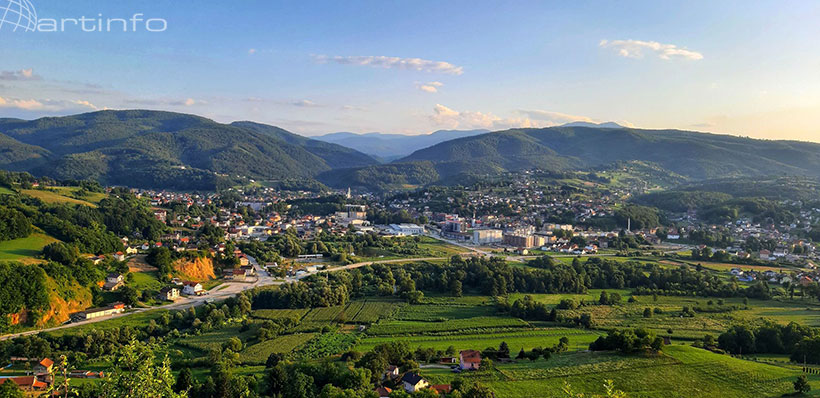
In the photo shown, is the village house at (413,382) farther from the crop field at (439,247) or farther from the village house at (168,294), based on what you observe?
the crop field at (439,247)

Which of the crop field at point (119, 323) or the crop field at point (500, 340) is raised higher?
the crop field at point (500, 340)

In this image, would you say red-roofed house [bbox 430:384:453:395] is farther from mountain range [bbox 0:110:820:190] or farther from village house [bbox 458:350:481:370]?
mountain range [bbox 0:110:820:190]

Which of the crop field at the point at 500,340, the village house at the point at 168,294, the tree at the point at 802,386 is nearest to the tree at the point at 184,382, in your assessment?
the crop field at the point at 500,340

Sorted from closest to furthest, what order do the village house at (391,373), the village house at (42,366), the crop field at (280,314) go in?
the village house at (391,373) < the village house at (42,366) < the crop field at (280,314)

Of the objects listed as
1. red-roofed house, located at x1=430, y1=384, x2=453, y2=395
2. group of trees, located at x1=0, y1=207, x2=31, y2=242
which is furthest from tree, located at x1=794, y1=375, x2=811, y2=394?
group of trees, located at x1=0, y1=207, x2=31, y2=242

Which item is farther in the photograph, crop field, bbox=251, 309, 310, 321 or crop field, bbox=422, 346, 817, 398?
crop field, bbox=251, 309, 310, 321

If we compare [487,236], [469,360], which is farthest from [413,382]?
[487,236]
